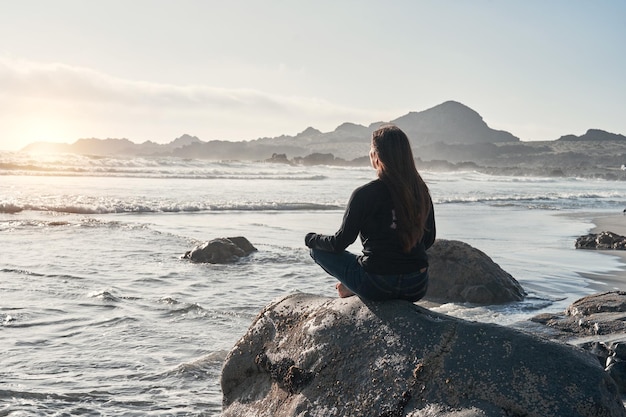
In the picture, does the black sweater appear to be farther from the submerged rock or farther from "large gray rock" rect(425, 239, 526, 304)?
the submerged rock

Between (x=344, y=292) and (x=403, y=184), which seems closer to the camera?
(x=403, y=184)

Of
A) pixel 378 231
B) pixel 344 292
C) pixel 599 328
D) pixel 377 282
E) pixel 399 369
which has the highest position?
pixel 378 231

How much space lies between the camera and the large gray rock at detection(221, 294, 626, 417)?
11.0ft

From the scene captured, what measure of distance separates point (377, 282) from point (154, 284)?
5835 millimetres

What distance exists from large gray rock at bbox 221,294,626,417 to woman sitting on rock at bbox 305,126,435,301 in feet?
0.44

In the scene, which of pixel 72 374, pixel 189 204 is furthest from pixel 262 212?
pixel 72 374

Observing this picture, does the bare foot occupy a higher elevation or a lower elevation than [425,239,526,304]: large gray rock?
higher

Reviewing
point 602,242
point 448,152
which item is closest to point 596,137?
point 448,152

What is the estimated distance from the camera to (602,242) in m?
14.7

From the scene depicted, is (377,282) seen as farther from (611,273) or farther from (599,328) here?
(611,273)

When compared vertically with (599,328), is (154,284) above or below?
below

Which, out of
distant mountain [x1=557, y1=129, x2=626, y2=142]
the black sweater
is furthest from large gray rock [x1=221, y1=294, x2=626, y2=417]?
distant mountain [x1=557, y1=129, x2=626, y2=142]

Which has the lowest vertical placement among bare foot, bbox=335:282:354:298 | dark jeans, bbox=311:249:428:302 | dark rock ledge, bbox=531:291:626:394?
dark rock ledge, bbox=531:291:626:394

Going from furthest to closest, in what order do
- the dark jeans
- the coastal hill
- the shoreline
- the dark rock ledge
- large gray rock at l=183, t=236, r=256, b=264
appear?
the coastal hill → large gray rock at l=183, t=236, r=256, b=264 → the shoreline → the dark rock ledge → the dark jeans
